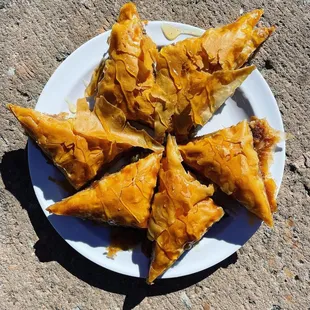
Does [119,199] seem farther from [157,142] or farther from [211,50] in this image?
[211,50]

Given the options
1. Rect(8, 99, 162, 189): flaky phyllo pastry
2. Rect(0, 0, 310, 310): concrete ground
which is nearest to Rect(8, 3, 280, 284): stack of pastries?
Rect(8, 99, 162, 189): flaky phyllo pastry

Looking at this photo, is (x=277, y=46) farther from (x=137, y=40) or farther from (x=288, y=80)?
(x=137, y=40)

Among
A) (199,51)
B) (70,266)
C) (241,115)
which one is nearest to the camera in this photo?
(199,51)

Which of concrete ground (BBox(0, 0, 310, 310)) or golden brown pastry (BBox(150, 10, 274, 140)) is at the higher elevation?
golden brown pastry (BBox(150, 10, 274, 140))

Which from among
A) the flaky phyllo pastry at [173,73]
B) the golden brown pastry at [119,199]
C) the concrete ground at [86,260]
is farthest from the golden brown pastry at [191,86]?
the concrete ground at [86,260]

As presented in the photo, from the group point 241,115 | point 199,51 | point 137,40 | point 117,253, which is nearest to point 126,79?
point 137,40

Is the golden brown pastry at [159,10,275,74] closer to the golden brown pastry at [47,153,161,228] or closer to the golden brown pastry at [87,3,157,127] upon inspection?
the golden brown pastry at [87,3,157,127]
